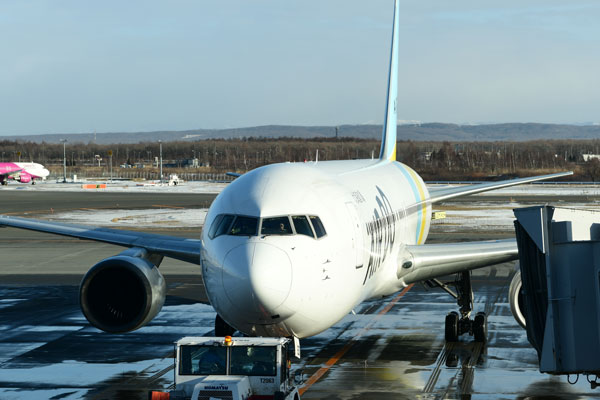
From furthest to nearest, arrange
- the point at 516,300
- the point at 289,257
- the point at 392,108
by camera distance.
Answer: the point at 392,108 → the point at 516,300 → the point at 289,257

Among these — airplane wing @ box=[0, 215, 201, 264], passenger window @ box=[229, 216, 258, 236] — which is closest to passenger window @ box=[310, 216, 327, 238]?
passenger window @ box=[229, 216, 258, 236]

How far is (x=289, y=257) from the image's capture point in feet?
43.4

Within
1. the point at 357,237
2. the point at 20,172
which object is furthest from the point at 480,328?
the point at 20,172

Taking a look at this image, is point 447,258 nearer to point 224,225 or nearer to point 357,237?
point 357,237

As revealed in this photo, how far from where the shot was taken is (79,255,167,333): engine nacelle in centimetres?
1702

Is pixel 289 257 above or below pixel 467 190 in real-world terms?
above

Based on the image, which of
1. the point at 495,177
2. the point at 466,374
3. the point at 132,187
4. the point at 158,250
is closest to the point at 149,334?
the point at 158,250

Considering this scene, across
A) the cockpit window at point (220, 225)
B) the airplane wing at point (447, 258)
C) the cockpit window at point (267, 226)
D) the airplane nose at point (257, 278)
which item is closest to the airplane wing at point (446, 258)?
the airplane wing at point (447, 258)

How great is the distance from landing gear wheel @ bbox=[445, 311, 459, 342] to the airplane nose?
9.05 metres

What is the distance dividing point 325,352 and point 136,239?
5160 mm

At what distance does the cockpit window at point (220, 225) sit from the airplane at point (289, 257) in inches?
0.9

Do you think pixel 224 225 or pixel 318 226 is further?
pixel 318 226

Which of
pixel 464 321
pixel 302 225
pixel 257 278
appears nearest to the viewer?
pixel 257 278

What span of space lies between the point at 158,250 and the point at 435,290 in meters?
14.0
